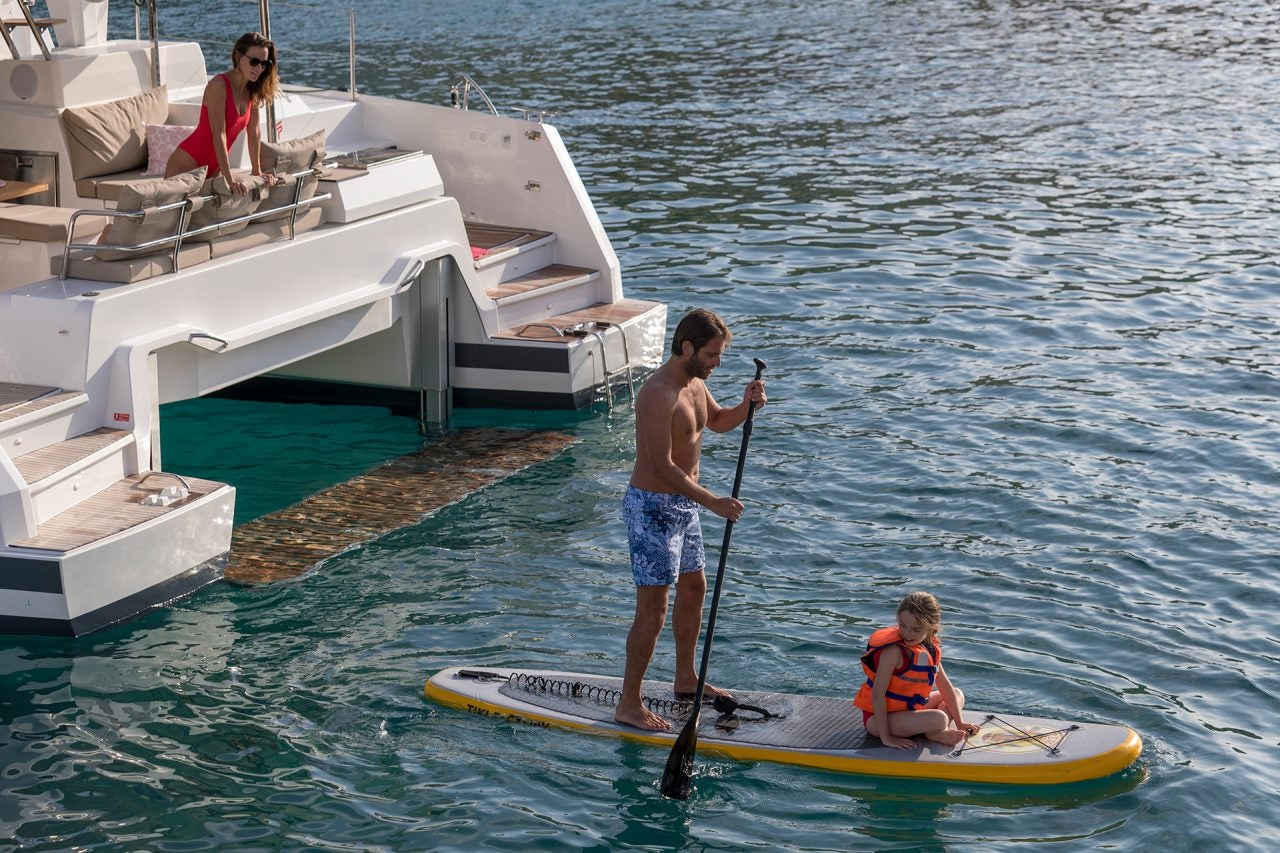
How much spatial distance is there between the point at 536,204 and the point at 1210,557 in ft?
21.1

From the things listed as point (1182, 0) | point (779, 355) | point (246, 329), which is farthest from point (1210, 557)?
point (1182, 0)

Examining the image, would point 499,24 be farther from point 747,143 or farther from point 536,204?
point 536,204

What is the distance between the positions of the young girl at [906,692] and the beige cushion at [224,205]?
17.0 feet

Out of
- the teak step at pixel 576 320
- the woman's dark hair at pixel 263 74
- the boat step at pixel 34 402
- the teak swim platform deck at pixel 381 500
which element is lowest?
the teak swim platform deck at pixel 381 500

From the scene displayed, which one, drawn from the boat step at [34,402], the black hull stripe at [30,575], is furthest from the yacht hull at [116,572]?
the boat step at [34,402]

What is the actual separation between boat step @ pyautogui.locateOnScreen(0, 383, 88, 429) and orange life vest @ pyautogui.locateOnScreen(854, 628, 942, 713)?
4828 millimetres

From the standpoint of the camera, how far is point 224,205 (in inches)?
424

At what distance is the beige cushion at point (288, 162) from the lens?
11.3 meters

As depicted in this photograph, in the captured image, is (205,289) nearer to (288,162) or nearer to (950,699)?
(288,162)

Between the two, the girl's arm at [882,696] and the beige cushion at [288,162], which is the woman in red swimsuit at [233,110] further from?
the girl's arm at [882,696]

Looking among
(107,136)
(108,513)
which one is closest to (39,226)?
(107,136)

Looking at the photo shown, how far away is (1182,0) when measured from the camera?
33.6m

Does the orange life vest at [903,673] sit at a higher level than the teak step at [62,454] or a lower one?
lower

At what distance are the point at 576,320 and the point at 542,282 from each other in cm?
44
